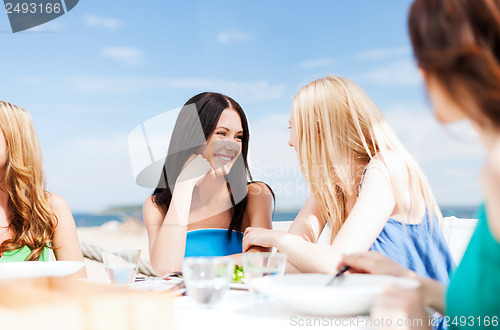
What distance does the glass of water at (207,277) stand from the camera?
3.14 ft

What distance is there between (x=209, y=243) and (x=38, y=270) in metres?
1.14

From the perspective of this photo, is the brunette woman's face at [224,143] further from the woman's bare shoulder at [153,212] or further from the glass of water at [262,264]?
the glass of water at [262,264]

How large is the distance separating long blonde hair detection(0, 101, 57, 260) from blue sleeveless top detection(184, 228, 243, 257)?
0.63 m

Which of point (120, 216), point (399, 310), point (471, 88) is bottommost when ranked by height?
point (120, 216)

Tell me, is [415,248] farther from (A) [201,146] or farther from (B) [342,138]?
(A) [201,146]

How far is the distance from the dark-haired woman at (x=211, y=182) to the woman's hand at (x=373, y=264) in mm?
1226

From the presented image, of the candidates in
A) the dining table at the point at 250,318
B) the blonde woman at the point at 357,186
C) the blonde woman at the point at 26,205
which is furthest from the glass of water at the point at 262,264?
the blonde woman at the point at 26,205

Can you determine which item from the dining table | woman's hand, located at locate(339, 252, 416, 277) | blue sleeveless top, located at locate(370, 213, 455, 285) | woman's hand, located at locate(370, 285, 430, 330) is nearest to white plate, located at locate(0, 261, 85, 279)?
the dining table

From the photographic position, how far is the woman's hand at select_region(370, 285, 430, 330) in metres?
0.77

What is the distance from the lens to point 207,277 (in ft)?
3.18

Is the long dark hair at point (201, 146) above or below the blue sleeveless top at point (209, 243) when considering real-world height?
above

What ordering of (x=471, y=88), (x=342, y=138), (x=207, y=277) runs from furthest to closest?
1. (x=342, y=138)
2. (x=207, y=277)
3. (x=471, y=88)

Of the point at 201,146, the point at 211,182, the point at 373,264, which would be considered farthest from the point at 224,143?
the point at 373,264

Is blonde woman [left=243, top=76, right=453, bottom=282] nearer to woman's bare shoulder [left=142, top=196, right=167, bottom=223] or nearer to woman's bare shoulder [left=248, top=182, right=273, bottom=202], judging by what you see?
woman's bare shoulder [left=248, top=182, right=273, bottom=202]
